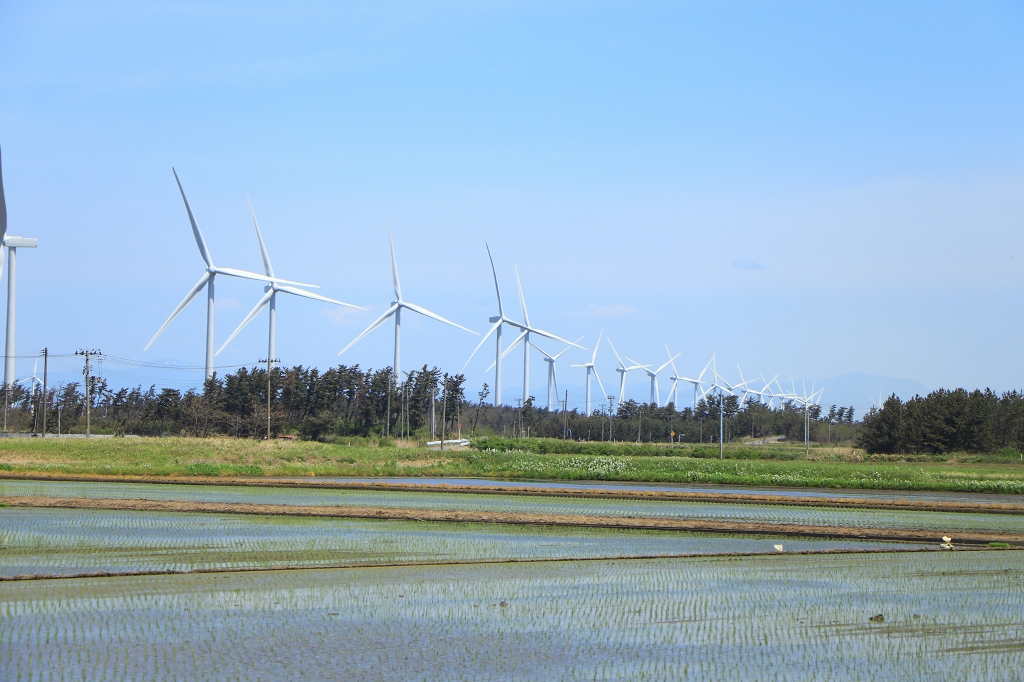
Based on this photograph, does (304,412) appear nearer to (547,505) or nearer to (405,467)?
(405,467)

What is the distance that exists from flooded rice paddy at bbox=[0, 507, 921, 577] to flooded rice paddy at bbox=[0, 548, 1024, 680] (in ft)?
4.93

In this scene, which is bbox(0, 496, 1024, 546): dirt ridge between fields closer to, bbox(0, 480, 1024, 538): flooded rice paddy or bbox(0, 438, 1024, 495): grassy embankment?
bbox(0, 480, 1024, 538): flooded rice paddy

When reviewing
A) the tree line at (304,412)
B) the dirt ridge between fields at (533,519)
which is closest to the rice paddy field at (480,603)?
the dirt ridge between fields at (533,519)

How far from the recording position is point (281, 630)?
12898 millimetres

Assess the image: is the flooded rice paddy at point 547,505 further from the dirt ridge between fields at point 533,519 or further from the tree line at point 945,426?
the tree line at point 945,426

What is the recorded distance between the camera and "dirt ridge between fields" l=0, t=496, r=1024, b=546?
83.7 ft

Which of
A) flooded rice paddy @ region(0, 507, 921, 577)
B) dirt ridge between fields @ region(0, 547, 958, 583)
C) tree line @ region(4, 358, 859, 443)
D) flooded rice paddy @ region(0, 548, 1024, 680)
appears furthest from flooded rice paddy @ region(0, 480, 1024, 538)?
tree line @ region(4, 358, 859, 443)

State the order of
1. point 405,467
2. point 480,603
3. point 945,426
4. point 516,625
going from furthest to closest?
point 945,426 → point 405,467 → point 480,603 → point 516,625

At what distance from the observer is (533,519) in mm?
27250

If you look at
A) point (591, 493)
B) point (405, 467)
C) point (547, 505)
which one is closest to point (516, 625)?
point (547, 505)

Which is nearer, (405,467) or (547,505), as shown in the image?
(547,505)

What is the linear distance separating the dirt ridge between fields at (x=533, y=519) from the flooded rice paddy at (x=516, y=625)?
22.4ft

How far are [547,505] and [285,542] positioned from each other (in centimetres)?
1381

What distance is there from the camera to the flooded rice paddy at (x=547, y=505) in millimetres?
29656
